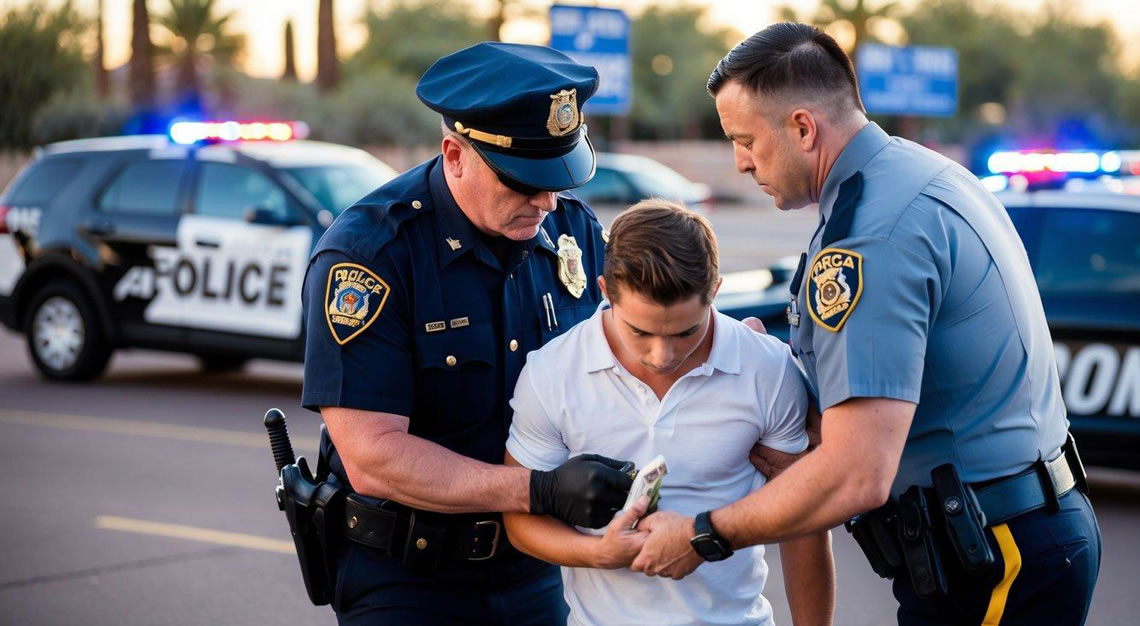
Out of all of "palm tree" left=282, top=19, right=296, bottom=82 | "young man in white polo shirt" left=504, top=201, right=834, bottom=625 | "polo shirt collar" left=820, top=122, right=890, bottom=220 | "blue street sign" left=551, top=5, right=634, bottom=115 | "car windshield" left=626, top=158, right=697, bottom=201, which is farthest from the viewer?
"palm tree" left=282, top=19, right=296, bottom=82

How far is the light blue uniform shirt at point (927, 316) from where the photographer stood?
2.42 m

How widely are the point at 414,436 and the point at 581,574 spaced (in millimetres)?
422

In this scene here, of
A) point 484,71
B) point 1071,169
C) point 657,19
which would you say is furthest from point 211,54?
point 484,71

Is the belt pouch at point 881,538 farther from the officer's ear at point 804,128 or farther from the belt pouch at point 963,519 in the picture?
the officer's ear at point 804,128

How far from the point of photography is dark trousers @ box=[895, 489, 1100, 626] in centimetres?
263

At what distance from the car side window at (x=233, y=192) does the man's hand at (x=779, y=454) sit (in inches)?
287

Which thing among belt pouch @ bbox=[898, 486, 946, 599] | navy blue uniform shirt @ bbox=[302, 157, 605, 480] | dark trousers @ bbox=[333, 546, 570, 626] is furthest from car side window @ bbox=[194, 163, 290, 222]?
belt pouch @ bbox=[898, 486, 946, 599]

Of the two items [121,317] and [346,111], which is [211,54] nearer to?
[346,111]

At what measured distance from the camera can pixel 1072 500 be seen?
8.96 ft

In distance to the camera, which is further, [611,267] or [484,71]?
[484,71]

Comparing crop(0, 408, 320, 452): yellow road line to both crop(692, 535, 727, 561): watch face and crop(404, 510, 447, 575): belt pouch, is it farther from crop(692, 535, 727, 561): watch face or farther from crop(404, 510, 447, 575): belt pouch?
crop(692, 535, 727, 561): watch face

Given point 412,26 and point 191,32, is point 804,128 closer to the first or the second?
point 191,32

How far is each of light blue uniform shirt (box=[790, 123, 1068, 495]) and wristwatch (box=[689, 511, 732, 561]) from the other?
30 centimetres

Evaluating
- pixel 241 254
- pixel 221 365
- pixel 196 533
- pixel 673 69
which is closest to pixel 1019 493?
pixel 196 533
